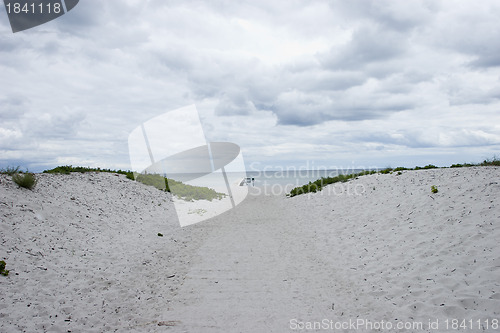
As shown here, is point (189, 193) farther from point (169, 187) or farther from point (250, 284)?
point (250, 284)

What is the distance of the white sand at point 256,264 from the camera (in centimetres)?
601

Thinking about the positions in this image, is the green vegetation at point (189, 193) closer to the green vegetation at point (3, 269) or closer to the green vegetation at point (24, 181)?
the green vegetation at point (24, 181)

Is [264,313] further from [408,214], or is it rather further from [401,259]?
[408,214]

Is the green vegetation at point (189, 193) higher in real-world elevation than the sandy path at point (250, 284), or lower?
higher

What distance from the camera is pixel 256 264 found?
30.8ft

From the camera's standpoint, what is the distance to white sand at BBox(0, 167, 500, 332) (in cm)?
601

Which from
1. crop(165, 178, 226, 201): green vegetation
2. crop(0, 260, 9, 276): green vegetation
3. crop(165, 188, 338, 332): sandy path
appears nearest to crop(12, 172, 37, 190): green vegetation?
crop(0, 260, 9, 276): green vegetation

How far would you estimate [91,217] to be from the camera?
12875 millimetres

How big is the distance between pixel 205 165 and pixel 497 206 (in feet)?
61.9

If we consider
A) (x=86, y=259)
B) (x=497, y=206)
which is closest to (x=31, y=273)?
(x=86, y=259)

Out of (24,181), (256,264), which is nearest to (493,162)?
(256,264)

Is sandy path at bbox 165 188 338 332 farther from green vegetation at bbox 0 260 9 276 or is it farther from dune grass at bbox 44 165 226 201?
dune grass at bbox 44 165 226 201

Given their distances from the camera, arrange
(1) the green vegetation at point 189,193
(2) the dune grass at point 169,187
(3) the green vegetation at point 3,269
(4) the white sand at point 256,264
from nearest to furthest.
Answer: (4) the white sand at point 256,264 < (3) the green vegetation at point 3,269 < (2) the dune grass at point 169,187 < (1) the green vegetation at point 189,193

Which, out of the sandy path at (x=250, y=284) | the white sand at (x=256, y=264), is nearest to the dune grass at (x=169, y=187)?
the white sand at (x=256, y=264)
